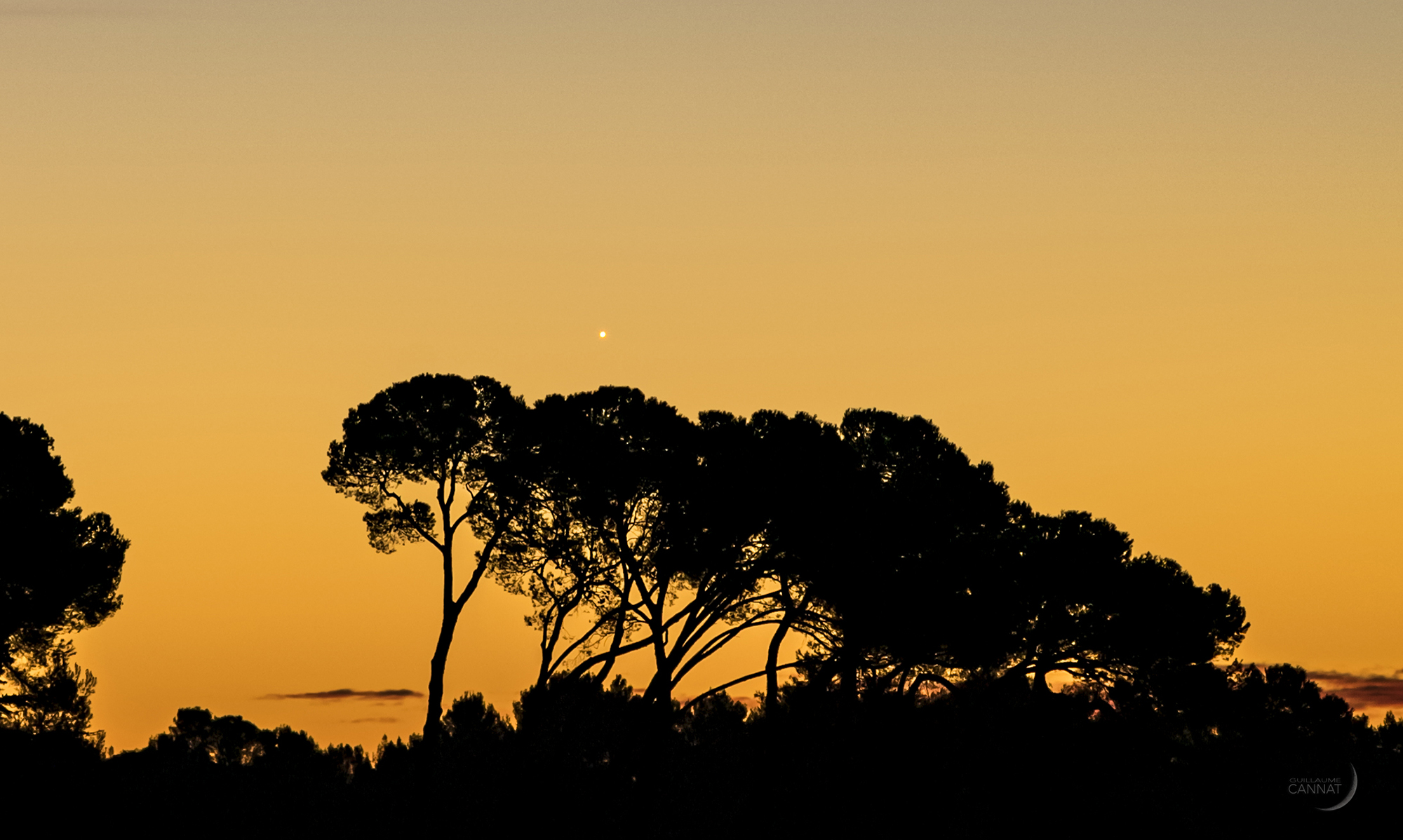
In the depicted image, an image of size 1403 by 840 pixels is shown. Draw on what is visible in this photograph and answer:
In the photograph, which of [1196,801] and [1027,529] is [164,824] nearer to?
[1196,801]

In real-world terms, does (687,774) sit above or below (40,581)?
below

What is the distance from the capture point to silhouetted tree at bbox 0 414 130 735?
42.8 meters

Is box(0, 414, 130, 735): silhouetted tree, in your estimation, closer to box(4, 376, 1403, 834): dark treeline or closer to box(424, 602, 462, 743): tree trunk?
box(4, 376, 1403, 834): dark treeline

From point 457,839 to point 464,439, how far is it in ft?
69.2

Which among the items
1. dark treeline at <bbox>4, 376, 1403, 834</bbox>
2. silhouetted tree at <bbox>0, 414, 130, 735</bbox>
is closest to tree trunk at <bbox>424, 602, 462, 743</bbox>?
dark treeline at <bbox>4, 376, 1403, 834</bbox>

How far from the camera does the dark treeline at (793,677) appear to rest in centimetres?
2831

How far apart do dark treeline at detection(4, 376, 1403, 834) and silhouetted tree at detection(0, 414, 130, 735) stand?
34 cm

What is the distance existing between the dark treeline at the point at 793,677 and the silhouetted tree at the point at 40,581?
34cm

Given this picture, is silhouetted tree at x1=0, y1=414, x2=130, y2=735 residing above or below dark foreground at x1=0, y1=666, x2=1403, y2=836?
above

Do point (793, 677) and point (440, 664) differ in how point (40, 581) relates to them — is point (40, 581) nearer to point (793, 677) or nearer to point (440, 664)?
point (440, 664)

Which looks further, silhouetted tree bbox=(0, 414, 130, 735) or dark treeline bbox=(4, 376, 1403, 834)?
silhouetted tree bbox=(0, 414, 130, 735)

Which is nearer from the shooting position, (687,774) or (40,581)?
(687,774)

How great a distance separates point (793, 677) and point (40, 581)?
2119 cm

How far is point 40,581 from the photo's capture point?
43.3 m
